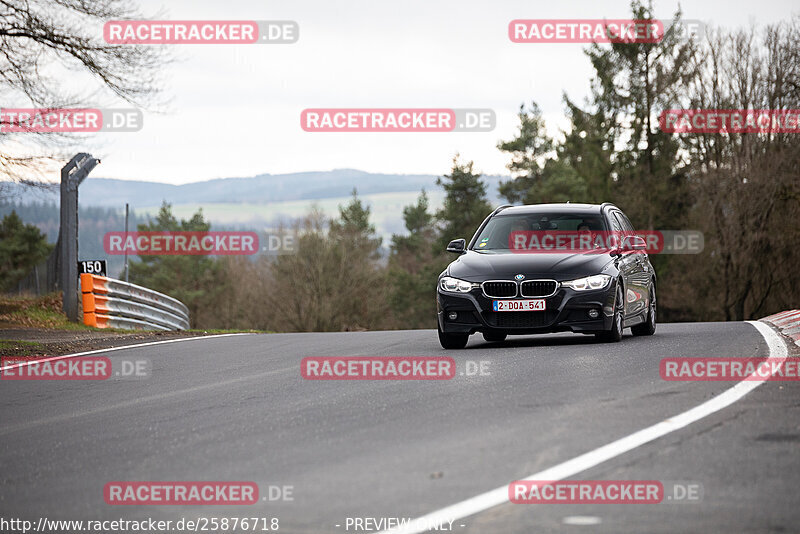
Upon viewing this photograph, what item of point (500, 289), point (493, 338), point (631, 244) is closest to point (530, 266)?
A: point (500, 289)

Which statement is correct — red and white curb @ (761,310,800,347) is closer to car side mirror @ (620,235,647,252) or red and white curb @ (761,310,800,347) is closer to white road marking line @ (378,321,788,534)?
car side mirror @ (620,235,647,252)

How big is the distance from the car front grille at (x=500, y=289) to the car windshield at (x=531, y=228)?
1289mm

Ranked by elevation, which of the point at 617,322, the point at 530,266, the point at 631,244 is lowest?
the point at 617,322

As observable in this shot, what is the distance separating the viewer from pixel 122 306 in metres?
22.5

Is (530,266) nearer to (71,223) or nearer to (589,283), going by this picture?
(589,283)

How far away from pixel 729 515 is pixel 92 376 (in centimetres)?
851

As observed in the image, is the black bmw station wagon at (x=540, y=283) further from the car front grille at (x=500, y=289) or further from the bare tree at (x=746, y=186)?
the bare tree at (x=746, y=186)

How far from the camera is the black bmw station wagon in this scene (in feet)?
41.1

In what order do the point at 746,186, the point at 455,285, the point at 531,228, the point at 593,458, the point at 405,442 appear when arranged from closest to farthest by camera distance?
the point at 593,458 < the point at 405,442 < the point at 455,285 < the point at 531,228 < the point at 746,186

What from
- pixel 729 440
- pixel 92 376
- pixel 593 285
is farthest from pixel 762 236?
pixel 729 440


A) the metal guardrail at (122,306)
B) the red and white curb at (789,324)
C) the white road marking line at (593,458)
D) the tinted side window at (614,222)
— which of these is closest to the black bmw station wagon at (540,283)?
the tinted side window at (614,222)

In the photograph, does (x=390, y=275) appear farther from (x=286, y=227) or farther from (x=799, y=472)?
(x=799, y=472)

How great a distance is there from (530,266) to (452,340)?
1.35 m

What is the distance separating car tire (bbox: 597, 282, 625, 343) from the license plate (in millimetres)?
1036
